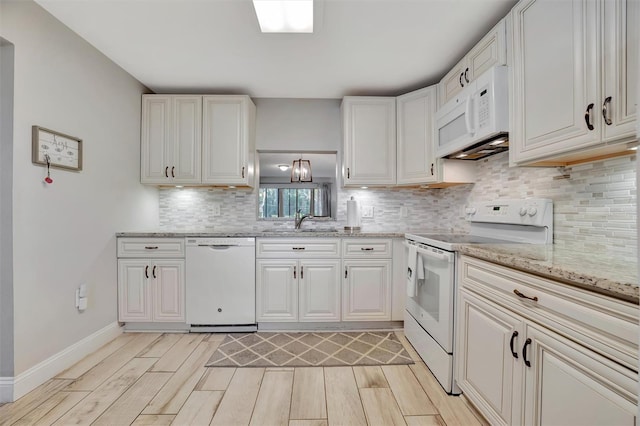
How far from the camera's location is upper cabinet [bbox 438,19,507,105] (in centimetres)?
168

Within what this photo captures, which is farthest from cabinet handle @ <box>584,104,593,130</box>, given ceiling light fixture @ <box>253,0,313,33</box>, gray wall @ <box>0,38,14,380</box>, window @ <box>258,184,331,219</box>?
gray wall @ <box>0,38,14,380</box>

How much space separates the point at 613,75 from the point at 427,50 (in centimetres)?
135

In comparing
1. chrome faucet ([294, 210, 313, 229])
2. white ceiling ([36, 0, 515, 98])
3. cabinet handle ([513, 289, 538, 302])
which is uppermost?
white ceiling ([36, 0, 515, 98])

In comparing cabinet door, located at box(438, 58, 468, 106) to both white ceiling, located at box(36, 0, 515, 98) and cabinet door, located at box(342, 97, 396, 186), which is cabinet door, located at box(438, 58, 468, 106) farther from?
cabinet door, located at box(342, 97, 396, 186)

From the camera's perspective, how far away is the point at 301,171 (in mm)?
3195

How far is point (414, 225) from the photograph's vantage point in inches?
123

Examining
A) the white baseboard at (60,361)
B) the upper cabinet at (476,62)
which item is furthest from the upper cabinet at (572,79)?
the white baseboard at (60,361)

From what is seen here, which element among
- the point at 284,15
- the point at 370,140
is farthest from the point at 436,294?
the point at 284,15

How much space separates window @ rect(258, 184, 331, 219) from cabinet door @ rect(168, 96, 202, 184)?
2.43 ft

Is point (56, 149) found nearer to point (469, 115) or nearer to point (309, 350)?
point (309, 350)

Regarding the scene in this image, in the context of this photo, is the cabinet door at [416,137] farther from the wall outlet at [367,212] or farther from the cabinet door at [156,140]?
the cabinet door at [156,140]

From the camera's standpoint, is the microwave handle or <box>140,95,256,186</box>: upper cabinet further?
<box>140,95,256,186</box>: upper cabinet

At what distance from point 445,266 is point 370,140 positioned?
5.06ft

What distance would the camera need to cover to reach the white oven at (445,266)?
1.69m
